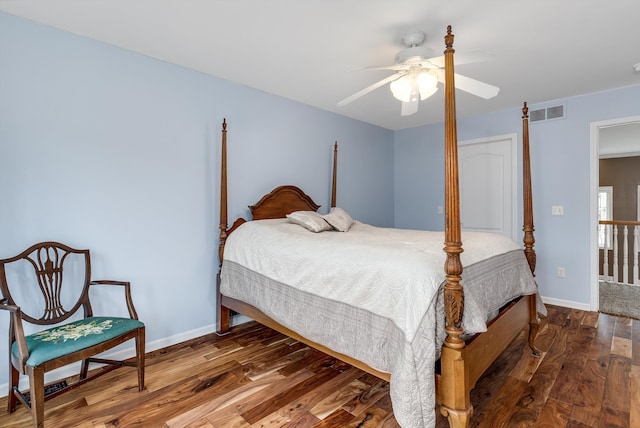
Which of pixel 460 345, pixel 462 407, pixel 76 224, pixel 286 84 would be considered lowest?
pixel 462 407

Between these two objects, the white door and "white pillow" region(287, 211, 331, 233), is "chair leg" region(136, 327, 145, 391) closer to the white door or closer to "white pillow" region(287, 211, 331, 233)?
"white pillow" region(287, 211, 331, 233)

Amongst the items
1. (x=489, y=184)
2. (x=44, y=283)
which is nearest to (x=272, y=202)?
(x=44, y=283)

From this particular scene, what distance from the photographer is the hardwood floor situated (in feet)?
5.86

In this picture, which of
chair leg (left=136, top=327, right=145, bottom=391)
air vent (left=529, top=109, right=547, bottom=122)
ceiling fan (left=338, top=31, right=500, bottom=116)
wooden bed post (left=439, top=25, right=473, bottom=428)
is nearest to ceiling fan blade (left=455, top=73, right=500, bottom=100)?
ceiling fan (left=338, top=31, right=500, bottom=116)

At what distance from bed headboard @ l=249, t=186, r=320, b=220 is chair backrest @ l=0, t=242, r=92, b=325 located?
145 centimetres

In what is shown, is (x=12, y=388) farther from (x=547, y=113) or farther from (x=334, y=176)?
(x=547, y=113)

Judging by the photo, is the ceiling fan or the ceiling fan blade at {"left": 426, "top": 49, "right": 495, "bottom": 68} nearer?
the ceiling fan blade at {"left": 426, "top": 49, "right": 495, "bottom": 68}

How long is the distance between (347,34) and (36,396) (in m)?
2.69

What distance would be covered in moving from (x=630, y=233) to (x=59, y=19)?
10.4 m

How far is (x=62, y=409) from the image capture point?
6.20 ft

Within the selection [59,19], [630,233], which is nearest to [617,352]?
[59,19]

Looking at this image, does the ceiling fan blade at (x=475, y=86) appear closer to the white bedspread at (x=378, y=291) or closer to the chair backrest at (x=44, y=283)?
the white bedspread at (x=378, y=291)

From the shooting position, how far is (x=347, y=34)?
2.22 meters

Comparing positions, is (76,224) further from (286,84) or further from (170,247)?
(286,84)
